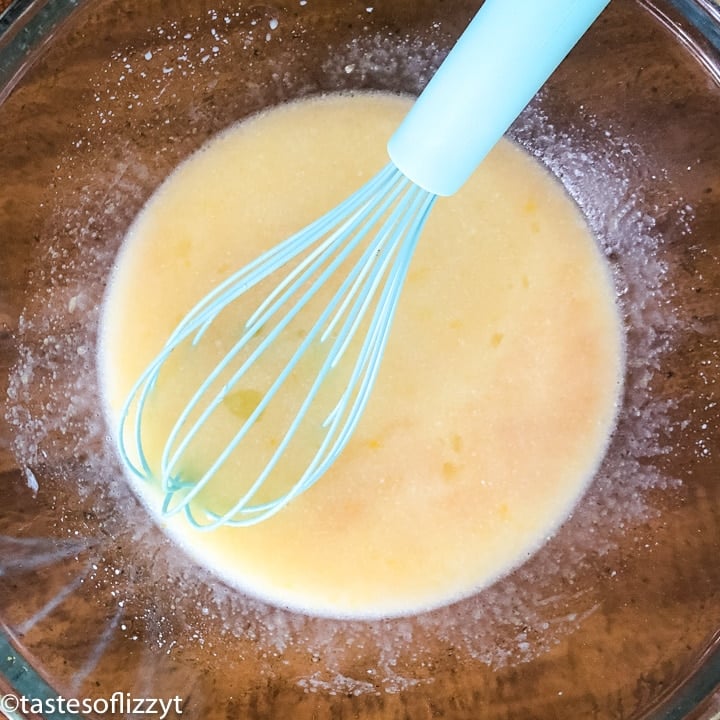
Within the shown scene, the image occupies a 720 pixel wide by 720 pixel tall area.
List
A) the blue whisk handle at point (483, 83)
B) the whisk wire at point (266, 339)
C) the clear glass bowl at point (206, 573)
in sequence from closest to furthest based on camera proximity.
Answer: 1. the blue whisk handle at point (483, 83)
2. the whisk wire at point (266, 339)
3. the clear glass bowl at point (206, 573)

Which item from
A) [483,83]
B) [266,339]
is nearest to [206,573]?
[266,339]

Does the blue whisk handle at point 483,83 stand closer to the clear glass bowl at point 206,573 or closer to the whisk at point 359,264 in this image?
the whisk at point 359,264

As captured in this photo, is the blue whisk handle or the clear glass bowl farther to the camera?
the clear glass bowl

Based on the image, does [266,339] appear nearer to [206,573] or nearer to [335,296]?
[335,296]

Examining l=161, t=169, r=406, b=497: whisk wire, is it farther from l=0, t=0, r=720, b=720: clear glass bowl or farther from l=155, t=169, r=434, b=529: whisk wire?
l=0, t=0, r=720, b=720: clear glass bowl

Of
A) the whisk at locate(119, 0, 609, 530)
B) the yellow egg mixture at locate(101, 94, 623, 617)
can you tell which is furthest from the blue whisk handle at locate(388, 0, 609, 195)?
the yellow egg mixture at locate(101, 94, 623, 617)

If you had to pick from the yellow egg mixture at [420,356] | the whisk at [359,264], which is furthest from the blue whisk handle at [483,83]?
the yellow egg mixture at [420,356]
